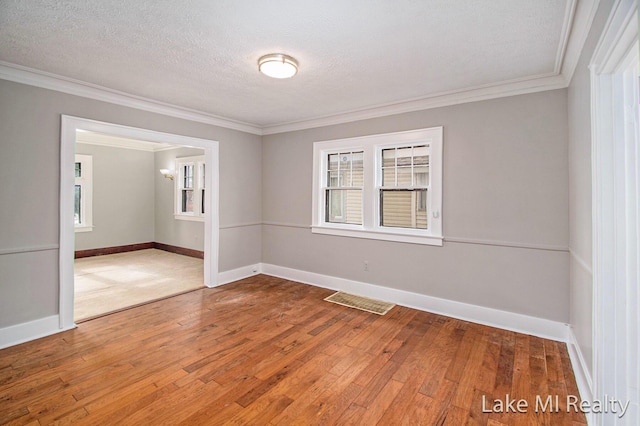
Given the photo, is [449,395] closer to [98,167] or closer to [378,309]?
[378,309]

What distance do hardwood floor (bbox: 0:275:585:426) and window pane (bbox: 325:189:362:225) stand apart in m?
1.50

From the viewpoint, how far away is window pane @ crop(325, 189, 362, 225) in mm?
4535

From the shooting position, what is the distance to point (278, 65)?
264 centimetres

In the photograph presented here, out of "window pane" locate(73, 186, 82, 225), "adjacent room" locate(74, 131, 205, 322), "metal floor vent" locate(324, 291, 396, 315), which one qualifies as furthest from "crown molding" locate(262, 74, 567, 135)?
"window pane" locate(73, 186, 82, 225)

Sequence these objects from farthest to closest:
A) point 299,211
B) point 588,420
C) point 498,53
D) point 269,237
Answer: point 269,237, point 299,211, point 498,53, point 588,420

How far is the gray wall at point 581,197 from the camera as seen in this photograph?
2018 mm

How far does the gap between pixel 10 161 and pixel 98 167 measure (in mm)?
4546

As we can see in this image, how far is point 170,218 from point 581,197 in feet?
25.2

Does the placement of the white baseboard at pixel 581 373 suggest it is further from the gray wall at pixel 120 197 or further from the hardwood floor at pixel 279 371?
the gray wall at pixel 120 197

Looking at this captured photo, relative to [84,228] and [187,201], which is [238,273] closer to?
[187,201]

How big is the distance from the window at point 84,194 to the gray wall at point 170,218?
1.39 metres

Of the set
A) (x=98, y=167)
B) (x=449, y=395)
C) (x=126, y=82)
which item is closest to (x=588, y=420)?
(x=449, y=395)

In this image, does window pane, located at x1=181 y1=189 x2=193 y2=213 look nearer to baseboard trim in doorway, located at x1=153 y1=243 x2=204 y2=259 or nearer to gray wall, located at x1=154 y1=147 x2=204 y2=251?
gray wall, located at x1=154 y1=147 x2=204 y2=251

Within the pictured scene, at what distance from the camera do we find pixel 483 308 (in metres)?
3.40
